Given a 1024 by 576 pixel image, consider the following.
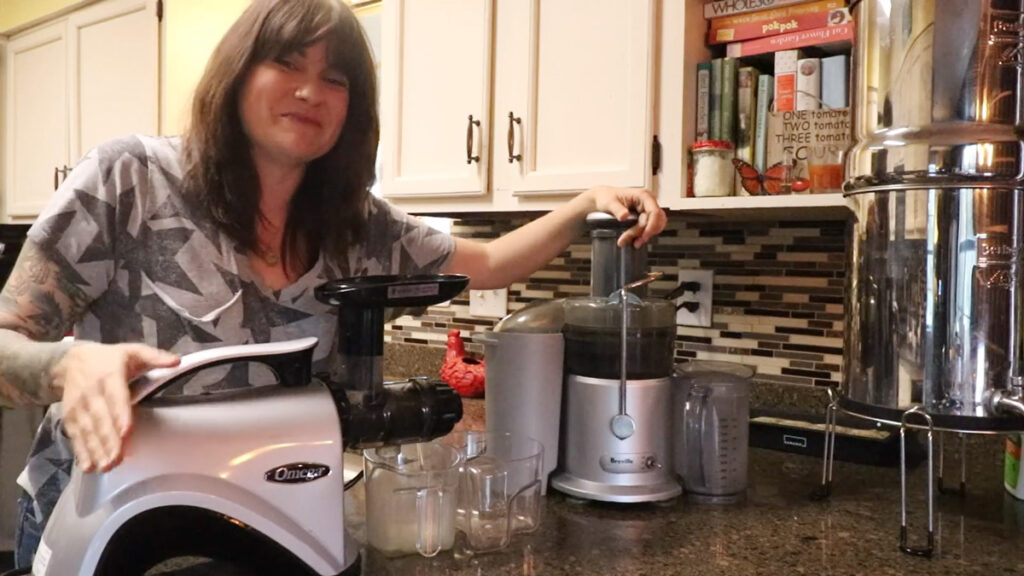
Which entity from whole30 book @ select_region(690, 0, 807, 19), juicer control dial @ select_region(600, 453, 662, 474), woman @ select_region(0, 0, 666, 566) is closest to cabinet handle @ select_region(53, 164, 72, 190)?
woman @ select_region(0, 0, 666, 566)

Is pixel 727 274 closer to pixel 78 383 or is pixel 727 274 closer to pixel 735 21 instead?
pixel 735 21

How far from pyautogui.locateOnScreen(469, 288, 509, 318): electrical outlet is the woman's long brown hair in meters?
0.83

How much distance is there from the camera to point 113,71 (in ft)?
7.07

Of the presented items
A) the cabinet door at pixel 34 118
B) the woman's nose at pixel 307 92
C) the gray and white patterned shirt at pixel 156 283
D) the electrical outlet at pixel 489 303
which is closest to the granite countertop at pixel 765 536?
the gray and white patterned shirt at pixel 156 283

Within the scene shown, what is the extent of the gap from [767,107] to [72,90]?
6.73ft

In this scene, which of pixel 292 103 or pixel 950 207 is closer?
pixel 950 207

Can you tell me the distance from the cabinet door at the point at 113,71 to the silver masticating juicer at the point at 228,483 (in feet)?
5.43

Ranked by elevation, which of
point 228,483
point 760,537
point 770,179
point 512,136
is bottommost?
point 760,537

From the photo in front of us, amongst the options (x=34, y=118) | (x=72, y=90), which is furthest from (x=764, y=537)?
(x=34, y=118)

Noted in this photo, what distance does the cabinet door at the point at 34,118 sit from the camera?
2.38 metres

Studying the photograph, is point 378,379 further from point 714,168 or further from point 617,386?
point 714,168

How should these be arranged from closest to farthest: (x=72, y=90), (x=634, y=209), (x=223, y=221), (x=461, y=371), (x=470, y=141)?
(x=223, y=221) → (x=634, y=209) → (x=470, y=141) → (x=461, y=371) → (x=72, y=90)

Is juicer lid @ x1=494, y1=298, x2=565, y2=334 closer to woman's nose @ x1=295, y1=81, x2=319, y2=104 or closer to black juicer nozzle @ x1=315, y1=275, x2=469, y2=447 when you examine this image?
black juicer nozzle @ x1=315, y1=275, x2=469, y2=447

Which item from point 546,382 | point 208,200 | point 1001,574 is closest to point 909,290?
point 1001,574
